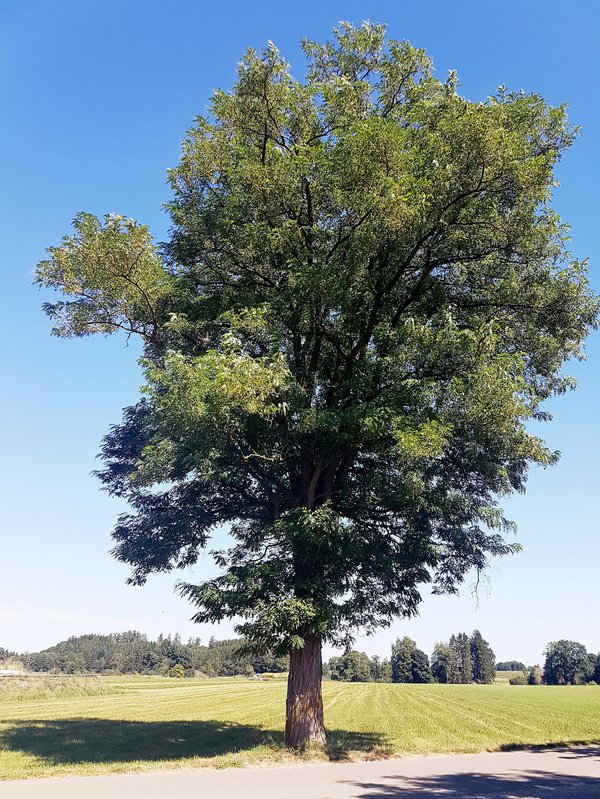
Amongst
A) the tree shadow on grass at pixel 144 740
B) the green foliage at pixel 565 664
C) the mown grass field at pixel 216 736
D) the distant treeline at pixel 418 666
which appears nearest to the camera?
the mown grass field at pixel 216 736

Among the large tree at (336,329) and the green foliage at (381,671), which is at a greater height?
the large tree at (336,329)

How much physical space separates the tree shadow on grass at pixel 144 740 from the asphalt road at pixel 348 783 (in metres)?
2.39

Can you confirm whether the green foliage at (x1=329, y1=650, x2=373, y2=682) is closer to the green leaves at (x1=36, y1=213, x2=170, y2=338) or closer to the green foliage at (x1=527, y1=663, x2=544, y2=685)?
the green foliage at (x1=527, y1=663, x2=544, y2=685)

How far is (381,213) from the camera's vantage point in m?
13.0

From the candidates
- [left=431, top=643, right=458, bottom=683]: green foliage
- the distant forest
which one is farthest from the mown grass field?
[left=431, top=643, right=458, bottom=683]: green foliage

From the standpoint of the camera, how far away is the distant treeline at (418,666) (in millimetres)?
136750

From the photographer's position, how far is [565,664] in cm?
13462

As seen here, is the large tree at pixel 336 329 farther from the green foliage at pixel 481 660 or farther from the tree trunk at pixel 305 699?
the green foliage at pixel 481 660

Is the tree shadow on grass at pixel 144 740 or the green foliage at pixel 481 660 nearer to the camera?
the tree shadow on grass at pixel 144 740

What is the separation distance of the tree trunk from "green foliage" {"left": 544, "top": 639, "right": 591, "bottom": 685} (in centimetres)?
14338

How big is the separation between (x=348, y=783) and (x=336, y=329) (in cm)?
1116

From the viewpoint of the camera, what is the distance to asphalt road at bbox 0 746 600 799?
885 cm

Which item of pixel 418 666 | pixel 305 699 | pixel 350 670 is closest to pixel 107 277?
pixel 305 699

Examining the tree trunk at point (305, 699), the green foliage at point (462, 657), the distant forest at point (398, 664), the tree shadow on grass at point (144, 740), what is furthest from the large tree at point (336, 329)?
the green foliage at point (462, 657)
